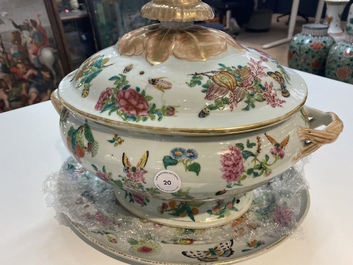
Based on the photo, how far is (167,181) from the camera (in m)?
0.45

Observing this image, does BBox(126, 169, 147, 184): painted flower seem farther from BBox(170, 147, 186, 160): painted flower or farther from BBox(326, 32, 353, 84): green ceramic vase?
BBox(326, 32, 353, 84): green ceramic vase

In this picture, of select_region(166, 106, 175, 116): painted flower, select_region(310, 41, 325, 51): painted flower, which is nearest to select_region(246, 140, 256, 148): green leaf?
select_region(166, 106, 175, 116): painted flower

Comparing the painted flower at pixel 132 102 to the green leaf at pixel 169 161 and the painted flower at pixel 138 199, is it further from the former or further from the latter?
the painted flower at pixel 138 199

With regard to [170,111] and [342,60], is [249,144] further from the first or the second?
[342,60]

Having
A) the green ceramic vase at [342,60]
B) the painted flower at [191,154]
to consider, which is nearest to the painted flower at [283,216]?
the painted flower at [191,154]

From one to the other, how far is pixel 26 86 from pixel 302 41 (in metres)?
1.57

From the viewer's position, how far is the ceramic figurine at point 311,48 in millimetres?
1938

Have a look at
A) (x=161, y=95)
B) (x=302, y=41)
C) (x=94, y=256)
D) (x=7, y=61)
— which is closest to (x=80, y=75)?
(x=161, y=95)

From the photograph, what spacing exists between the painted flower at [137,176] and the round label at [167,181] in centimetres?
2

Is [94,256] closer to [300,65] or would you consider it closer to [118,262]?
[118,262]

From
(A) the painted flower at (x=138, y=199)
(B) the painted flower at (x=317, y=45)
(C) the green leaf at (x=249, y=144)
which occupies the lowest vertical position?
(B) the painted flower at (x=317, y=45)

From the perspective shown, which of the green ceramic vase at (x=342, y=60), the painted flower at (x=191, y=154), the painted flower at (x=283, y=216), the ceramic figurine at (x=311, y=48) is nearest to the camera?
the painted flower at (x=191, y=154)

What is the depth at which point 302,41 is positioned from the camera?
2.00 m

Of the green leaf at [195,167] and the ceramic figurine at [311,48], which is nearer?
the green leaf at [195,167]
